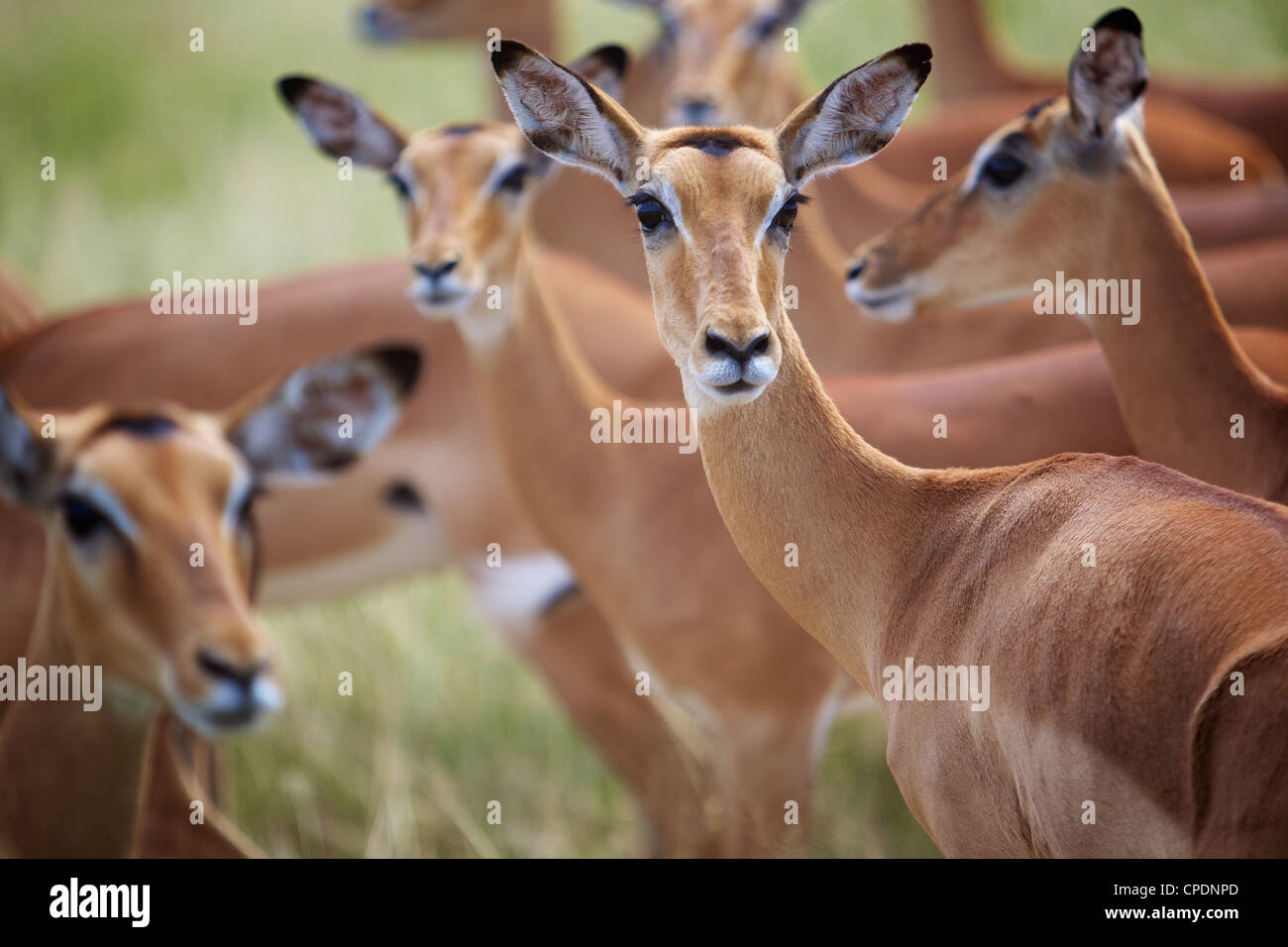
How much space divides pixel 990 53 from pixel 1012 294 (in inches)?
158

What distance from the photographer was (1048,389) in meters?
3.31

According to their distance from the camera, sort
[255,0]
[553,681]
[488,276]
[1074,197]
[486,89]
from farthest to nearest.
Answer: [255,0] < [486,89] < [553,681] < [488,276] < [1074,197]

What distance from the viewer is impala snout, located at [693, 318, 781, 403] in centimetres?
211

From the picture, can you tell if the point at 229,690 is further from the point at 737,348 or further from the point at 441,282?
the point at 737,348

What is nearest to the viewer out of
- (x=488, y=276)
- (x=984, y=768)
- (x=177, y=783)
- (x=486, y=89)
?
(x=984, y=768)

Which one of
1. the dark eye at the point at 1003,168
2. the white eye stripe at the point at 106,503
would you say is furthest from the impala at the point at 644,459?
the white eye stripe at the point at 106,503

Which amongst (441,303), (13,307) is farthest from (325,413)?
(13,307)

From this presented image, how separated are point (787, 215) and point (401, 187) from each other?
1.49 metres

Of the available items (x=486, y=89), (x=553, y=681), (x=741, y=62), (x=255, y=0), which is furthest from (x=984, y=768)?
(x=255, y=0)

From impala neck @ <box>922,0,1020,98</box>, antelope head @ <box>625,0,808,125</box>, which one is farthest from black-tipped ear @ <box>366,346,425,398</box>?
impala neck @ <box>922,0,1020,98</box>

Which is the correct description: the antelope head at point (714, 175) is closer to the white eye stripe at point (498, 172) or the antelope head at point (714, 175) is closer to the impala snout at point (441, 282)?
the impala snout at point (441, 282)

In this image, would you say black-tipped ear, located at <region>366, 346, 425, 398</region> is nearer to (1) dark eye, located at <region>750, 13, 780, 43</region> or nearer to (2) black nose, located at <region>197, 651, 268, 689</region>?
(2) black nose, located at <region>197, 651, 268, 689</region>

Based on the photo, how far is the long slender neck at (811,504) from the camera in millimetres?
2365
